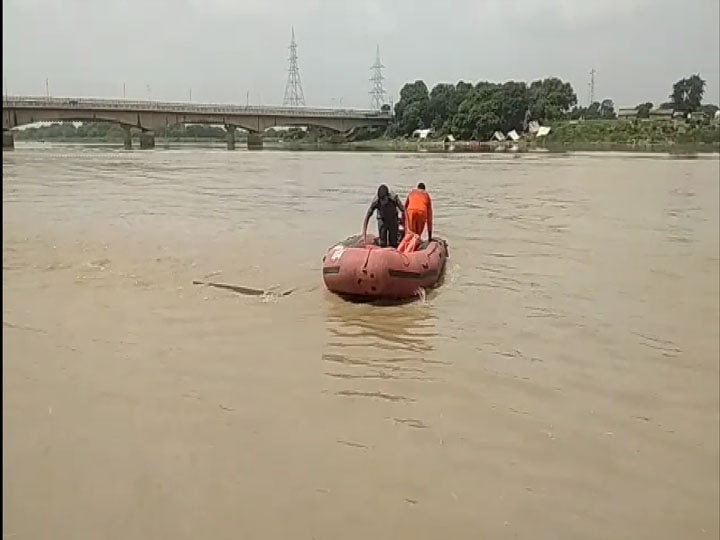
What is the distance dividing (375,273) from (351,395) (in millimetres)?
2945

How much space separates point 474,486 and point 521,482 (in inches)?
12.1

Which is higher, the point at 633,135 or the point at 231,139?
the point at 231,139

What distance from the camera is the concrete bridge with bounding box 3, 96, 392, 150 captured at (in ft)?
169

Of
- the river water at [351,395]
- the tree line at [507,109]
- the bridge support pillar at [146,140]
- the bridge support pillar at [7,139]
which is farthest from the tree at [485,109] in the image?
the river water at [351,395]

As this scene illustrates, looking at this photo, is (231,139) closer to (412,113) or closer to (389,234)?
(412,113)

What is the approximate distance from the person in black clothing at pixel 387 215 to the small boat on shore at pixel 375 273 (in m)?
0.78

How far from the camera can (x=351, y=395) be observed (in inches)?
253

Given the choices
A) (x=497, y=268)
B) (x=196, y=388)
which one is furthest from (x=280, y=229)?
(x=196, y=388)

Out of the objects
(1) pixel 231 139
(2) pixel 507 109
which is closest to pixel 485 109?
(2) pixel 507 109

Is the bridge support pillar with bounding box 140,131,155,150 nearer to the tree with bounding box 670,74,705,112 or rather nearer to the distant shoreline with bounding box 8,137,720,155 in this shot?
the distant shoreline with bounding box 8,137,720,155

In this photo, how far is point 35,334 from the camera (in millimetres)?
7945

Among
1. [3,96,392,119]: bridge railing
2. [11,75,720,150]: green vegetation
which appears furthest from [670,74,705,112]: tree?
[3,96,392,119]: bridge railing

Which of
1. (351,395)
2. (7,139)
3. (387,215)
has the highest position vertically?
(7,139)

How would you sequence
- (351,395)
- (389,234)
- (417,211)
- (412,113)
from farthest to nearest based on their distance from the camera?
1. (412,113)
2. (417,211)
3. (389,234)
4. (351,395)
